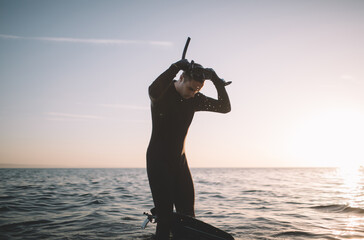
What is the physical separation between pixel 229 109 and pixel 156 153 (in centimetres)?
135

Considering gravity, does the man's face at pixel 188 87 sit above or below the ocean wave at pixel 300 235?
above

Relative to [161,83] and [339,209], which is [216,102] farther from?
[339,209]

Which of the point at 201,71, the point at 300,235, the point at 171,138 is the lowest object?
the point at 300,235

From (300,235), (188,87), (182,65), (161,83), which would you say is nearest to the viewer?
(161,83)

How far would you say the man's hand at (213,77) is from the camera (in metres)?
3.07

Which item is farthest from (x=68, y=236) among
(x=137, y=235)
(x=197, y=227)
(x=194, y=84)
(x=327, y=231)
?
(x=327, y=231)

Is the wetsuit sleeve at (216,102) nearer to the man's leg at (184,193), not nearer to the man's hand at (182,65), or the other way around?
the man's hand at (182,65)

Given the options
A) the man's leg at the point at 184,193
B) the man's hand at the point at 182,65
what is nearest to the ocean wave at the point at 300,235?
the man's leg at the point at 184,193

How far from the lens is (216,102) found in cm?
360

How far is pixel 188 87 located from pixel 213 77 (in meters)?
0.52

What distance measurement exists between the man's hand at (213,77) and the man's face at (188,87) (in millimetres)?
179

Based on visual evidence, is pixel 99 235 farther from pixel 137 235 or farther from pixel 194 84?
pixel 194 84

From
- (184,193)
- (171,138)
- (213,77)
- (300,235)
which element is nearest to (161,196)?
(184,193)

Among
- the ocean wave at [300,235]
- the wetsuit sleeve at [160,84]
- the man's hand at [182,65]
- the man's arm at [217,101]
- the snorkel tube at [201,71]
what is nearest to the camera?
the wetsuit sleeve at [160,84]
